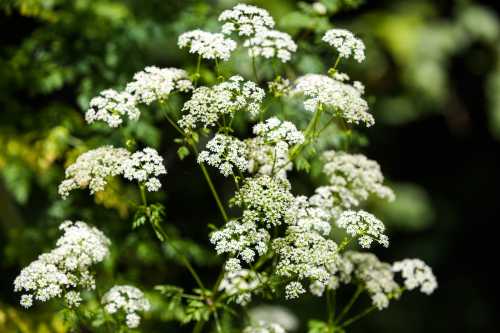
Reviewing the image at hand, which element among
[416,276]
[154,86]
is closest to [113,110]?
[154,86]

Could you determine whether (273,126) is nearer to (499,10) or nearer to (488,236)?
(499,10)

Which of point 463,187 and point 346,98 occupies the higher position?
point 346,98

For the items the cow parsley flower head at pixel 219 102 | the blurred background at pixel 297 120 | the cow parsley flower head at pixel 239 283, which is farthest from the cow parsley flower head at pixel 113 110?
the blurred background at pixel 297 120

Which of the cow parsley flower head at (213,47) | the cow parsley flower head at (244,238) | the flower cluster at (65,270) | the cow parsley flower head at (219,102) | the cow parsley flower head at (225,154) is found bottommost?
the flower cluster at (65,270)

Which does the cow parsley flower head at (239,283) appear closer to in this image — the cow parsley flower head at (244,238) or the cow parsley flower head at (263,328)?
the cow parsley flower head at (263,328)

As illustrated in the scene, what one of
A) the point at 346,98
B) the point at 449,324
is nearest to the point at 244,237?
the point at 346,98

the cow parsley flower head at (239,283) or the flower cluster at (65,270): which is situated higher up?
the flower cluster at (65,270)
